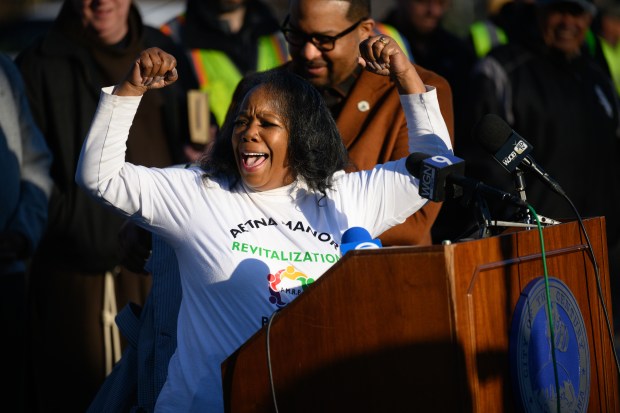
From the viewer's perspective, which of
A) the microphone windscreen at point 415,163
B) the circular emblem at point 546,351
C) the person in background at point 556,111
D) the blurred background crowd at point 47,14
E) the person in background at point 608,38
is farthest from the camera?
the blurred background crowd at point 47,14

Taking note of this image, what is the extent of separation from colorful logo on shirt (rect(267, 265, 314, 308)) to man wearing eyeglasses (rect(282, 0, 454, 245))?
1133mm

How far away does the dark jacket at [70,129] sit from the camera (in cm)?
604

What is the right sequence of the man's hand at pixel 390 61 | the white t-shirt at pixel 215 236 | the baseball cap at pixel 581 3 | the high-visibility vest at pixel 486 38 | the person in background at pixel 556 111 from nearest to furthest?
1. the white t-shirt at pixel 215 236
2. the man's hand at pixel 390 61
3. the person in background at pixel 556 111
4. the baseball cap at pixel 581 3
5. the high-visibility vest at pixel 486 38

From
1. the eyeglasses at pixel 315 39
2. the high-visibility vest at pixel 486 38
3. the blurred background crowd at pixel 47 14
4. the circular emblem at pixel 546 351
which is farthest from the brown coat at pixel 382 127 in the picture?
the blurred background crowd at pixel 47 14

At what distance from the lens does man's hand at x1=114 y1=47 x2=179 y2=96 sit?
366cm

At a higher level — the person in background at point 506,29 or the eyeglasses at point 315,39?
the eyeglasses at point 315,39

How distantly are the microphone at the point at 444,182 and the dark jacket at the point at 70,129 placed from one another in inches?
118

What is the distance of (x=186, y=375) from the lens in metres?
3.68

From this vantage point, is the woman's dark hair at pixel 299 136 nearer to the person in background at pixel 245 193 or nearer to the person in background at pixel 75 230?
the person in background at pixel 245 193

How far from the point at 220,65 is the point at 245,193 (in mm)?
3126

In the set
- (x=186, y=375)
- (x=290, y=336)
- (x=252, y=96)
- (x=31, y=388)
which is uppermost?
(x=252, y=96)

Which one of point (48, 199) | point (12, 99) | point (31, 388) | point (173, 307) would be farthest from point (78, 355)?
point (173, 307)

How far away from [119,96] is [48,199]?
2123mm

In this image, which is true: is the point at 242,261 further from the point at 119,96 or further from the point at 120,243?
the point at 120,243
